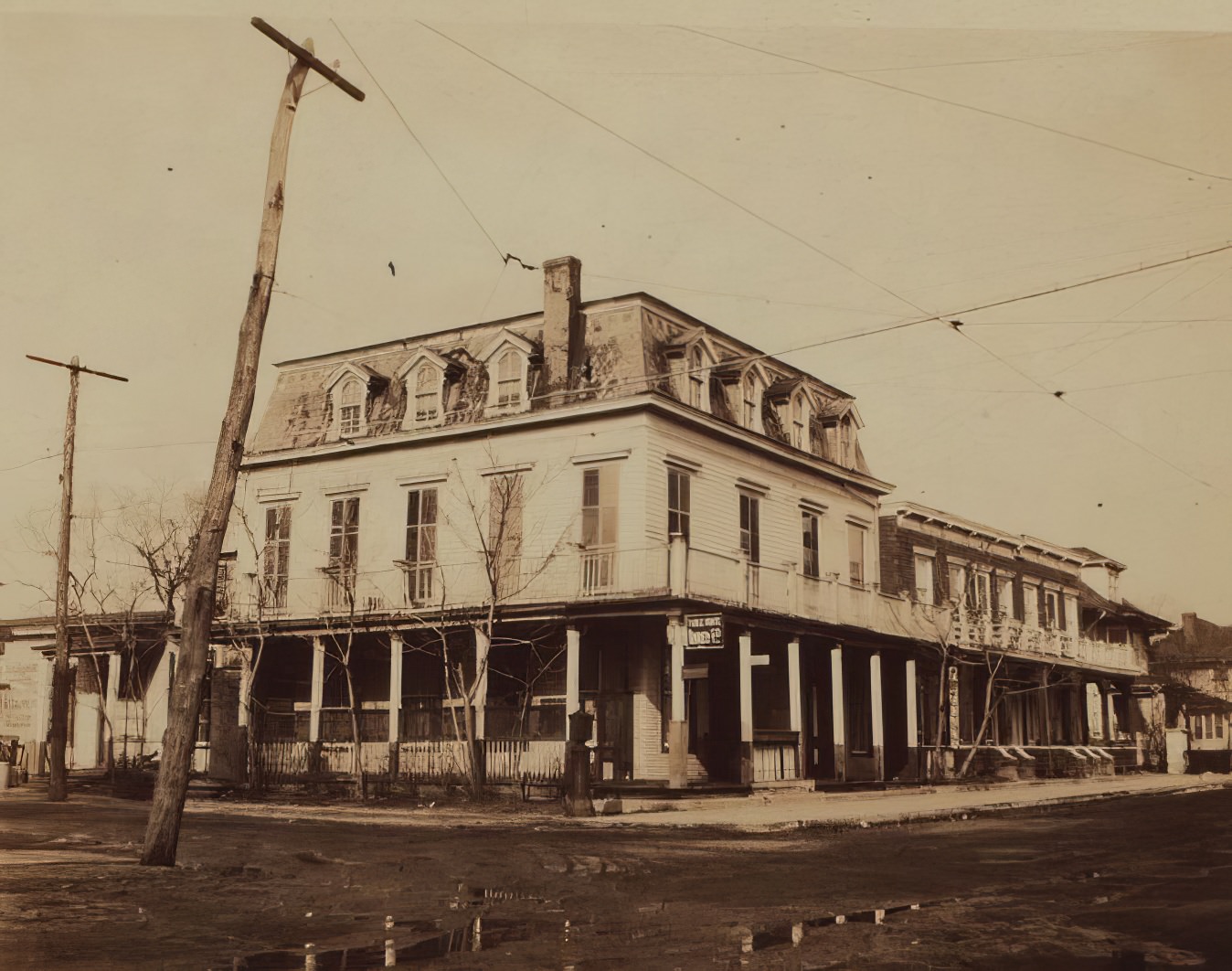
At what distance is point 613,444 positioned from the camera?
2322 cm

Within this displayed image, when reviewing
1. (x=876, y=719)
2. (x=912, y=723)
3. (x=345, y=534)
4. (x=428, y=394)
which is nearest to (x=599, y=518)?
(x=428, y=394)

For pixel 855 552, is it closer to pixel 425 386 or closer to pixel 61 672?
pixel 425 386

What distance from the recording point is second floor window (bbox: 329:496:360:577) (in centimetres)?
2612

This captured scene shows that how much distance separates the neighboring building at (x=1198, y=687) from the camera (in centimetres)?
1924

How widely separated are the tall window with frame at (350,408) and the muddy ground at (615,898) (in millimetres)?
11840

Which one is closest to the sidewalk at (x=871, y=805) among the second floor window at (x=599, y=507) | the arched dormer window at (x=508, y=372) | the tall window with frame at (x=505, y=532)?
the second floor window at (x=599, y=507)

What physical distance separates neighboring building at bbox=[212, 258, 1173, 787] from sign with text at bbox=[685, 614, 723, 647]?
0.15ft

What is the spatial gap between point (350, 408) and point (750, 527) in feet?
27.9

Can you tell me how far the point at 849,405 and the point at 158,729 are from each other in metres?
18.2

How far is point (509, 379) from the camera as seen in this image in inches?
971

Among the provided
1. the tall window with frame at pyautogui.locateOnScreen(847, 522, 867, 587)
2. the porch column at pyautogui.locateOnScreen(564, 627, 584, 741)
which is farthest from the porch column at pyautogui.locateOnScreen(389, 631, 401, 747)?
the tall window with frame at pyautogui.locateOnScreen(847, 522, 867, 587)

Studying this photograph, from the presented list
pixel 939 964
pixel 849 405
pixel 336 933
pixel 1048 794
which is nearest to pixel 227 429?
pixel 336 933

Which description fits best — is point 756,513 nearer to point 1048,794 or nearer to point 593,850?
point 1048,794

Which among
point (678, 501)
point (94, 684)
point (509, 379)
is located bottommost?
point (94, 684)
